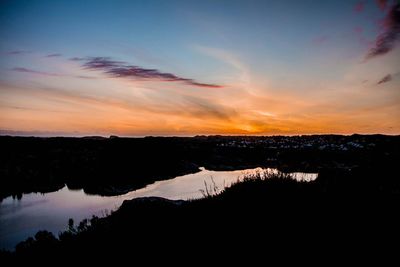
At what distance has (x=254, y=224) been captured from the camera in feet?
19.2

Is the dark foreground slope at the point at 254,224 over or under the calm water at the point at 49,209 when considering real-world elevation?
over

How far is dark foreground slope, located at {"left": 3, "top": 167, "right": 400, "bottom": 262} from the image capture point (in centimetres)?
534

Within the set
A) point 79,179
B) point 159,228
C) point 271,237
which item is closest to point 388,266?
point 271,237

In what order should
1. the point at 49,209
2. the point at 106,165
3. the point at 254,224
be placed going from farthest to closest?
the point at 106,165, the point at 49,209, the point at 254,224

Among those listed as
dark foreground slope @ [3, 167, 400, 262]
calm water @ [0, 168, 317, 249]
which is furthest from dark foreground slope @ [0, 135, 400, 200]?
dark foreground slope @ [3, 167, 400, 262]

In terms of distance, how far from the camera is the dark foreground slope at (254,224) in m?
5.34

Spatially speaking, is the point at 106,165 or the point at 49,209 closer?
the point at 49,209

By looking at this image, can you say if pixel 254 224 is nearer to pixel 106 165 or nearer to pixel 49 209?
pixel 49 209

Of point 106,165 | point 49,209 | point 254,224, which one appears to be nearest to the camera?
point 254,224

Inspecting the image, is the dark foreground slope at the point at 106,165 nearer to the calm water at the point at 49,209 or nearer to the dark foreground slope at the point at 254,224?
the calm water at the point at 49,209

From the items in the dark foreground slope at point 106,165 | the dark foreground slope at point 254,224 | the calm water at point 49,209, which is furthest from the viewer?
the dark foreground slope at point 106,165

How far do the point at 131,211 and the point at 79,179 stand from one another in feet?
138

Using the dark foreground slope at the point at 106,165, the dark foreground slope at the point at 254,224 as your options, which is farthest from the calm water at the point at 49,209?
the dark foreground slope at the point at 254,224

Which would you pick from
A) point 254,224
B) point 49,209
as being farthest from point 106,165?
point 254,224
